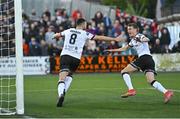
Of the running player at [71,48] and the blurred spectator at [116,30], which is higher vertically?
the blurred spectator at [116,30]

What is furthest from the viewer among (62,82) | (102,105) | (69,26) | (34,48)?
(69,26)

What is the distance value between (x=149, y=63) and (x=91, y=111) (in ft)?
8.74

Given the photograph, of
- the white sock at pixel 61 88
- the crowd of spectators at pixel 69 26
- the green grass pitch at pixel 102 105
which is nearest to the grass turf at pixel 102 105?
the green grass pitch at pixel 102 105

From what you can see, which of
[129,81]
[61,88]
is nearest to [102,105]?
[61,88]

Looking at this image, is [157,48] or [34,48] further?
[157,48]

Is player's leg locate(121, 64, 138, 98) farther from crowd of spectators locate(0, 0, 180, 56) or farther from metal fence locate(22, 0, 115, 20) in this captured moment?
metal fence locate(22, 0, 115, 20)

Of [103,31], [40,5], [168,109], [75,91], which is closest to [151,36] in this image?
[103,31]

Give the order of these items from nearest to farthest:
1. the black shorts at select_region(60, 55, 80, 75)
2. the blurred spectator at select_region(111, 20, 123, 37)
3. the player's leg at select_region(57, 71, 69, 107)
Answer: the player's leg at select_region(57, 71, 69, 107) → the black shorts at select_region(60, 55, 80, 75) → the blurred spectator at select_region(111, 20, 123, 37)

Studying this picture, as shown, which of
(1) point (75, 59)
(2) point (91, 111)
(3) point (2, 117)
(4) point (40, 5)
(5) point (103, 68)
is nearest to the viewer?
(3) point (2, 117)

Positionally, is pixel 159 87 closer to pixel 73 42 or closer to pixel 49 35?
pixel 73 42

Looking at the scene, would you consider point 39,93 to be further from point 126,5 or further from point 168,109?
point 126,5

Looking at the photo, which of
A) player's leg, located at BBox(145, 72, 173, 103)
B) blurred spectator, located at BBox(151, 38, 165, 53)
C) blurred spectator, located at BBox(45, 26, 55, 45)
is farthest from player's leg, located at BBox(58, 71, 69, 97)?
blurred spectator, located at BBox(151, 38, 165, 53)

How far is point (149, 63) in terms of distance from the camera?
1318 centimetres

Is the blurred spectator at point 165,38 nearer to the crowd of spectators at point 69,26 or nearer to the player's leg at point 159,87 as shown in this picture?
the crowd of spectators at point 69,26
